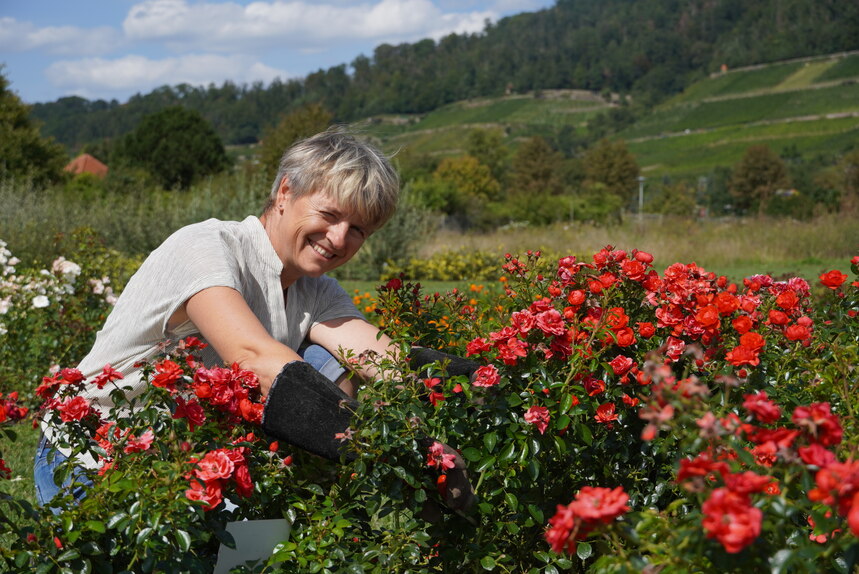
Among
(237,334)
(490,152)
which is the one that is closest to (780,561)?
(237,334)

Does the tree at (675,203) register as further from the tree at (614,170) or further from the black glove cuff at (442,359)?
the black glove cuff at (442,359)

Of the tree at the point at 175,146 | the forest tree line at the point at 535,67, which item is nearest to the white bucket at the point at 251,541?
the tree at the point at 175,146

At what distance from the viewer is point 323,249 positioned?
2.31 meters

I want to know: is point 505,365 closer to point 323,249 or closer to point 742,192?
point 323,249

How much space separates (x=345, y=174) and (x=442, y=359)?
1.88 feet

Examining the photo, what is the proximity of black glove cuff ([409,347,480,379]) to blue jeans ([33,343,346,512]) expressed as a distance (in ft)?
0.96

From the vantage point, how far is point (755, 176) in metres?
42.0

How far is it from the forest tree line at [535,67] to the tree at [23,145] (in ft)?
281

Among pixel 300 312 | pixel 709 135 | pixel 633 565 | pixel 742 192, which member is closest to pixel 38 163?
pixel 300 312

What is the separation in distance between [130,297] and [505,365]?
108 centimetres

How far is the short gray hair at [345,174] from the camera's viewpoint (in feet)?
7.28

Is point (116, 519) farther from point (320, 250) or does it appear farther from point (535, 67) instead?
point (535, 67)

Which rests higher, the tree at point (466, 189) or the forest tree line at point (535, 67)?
the forest tree line at point (535, 67)

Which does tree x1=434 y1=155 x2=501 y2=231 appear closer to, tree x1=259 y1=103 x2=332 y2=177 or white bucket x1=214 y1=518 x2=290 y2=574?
tree x1=259 y1=103 x2=332 y2=177
